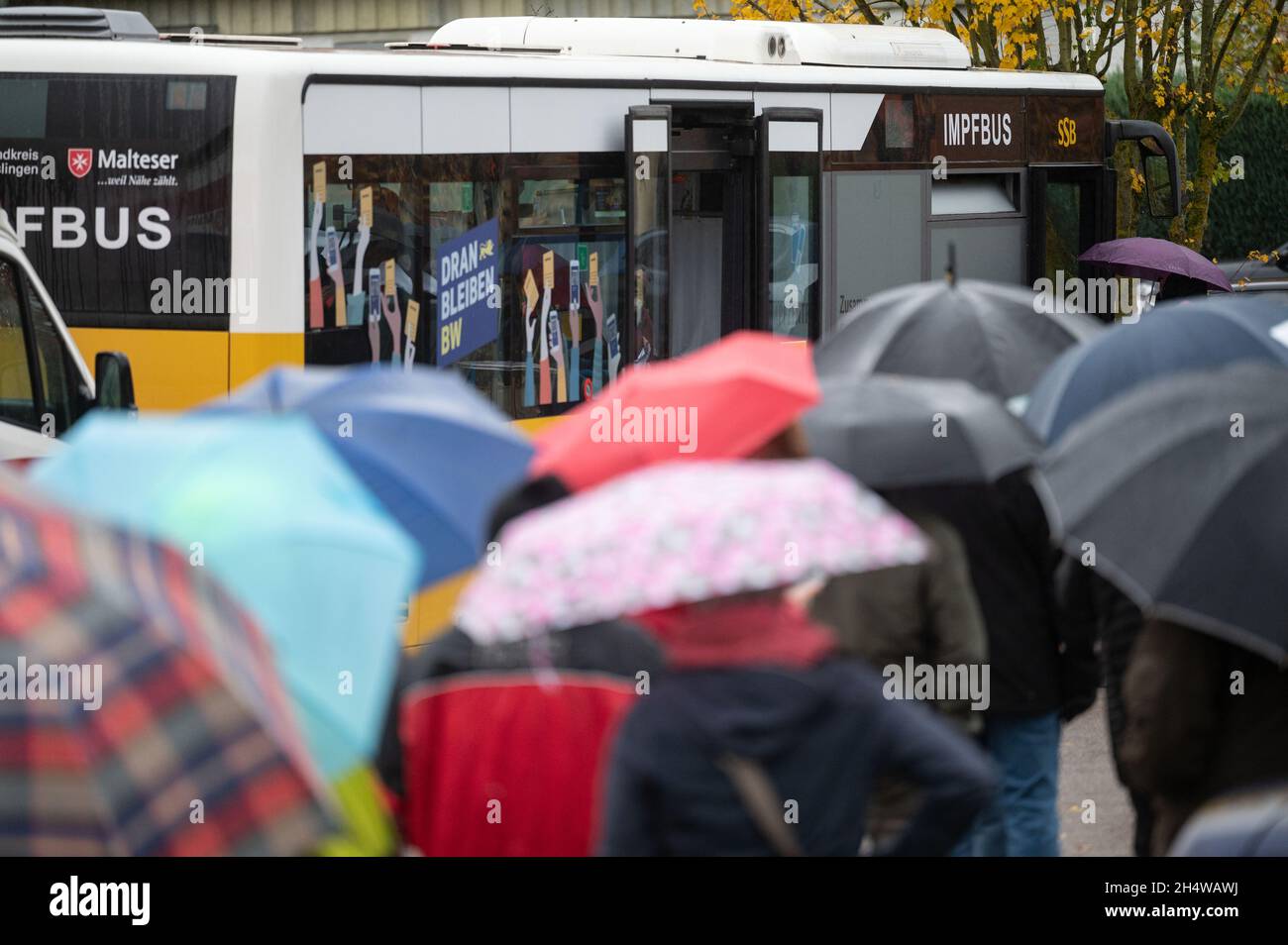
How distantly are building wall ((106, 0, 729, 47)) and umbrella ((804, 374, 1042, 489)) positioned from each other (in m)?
21.0

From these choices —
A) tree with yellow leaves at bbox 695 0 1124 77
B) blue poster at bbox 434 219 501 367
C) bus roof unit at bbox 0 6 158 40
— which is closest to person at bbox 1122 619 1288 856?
blue poster at bbox 434 219 501 367

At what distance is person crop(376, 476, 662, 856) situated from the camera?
3.32 metres

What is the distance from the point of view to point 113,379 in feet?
24.4

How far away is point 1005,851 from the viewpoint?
204 inches

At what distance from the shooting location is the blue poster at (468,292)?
9125 mm

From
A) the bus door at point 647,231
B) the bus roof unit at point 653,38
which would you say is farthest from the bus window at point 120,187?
the bus roof unit at point 653,38

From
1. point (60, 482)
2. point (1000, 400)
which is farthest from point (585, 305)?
point (60, 482)

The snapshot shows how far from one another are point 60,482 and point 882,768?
4.47 ft

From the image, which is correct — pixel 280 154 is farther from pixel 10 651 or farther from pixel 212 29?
pixel 212 29

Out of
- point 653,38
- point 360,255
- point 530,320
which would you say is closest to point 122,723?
point 360,255

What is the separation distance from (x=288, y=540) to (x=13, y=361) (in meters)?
4.94

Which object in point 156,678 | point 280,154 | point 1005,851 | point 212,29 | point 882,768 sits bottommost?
point 1005,851

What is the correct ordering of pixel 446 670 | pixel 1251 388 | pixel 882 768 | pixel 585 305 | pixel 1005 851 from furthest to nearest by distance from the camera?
pixel 585 305 < pixel 1005 851 < pixel 1251 388 < pixel 446 670 < pixel 882 768

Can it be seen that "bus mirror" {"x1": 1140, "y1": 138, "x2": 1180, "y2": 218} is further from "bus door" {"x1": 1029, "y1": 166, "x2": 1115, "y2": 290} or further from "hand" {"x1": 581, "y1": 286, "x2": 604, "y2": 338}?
"hand" {"x1": 581, "y1": 286, "x2": 604, "y2": 338}
